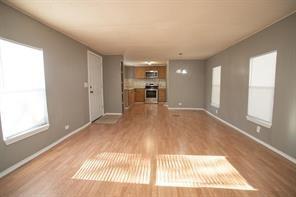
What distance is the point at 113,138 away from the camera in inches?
144

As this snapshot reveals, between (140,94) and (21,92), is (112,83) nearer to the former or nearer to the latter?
(21,92)

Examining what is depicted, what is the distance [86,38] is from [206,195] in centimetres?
391

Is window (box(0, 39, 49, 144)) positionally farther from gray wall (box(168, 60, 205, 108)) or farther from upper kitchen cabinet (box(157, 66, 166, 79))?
upper kitchen cabinet (box(157, 66, 166, 79))

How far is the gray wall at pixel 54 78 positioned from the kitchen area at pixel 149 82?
5.46m

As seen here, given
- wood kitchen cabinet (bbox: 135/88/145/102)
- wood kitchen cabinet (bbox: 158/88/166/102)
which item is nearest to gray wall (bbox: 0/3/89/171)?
wood kitchen cabinet (bbox: 135/88/145/102)

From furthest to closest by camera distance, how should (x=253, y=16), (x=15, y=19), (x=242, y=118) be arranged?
(x=242, y=118) < (x=253, y=16) < (x=15, y=19)

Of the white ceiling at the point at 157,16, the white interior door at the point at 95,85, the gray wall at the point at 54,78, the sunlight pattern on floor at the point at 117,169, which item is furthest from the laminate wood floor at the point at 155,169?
the white ceiling at the point at 157,16

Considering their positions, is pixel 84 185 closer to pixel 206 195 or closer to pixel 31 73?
pixel 206 195

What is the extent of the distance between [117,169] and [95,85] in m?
3.73

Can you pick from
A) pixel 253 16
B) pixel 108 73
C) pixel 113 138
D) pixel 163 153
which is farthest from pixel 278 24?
pixel 108 73

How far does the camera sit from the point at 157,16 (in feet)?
8.50

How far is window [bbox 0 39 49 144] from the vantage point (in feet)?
7.32

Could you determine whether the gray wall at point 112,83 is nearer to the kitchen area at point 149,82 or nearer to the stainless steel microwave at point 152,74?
the kitchen area at point 149,82

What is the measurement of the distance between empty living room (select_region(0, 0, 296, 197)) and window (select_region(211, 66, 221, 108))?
1.09 metres
